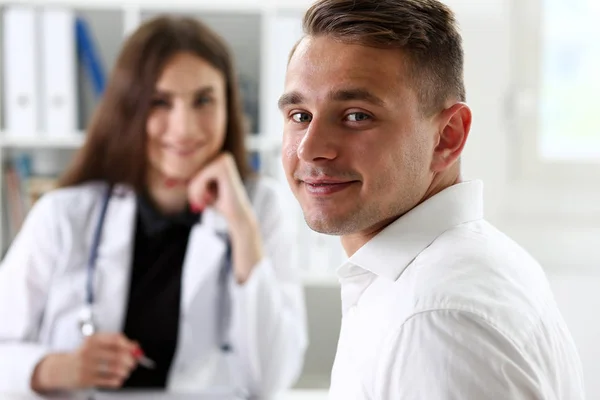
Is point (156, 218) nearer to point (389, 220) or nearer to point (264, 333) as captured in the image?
point (264, 333)

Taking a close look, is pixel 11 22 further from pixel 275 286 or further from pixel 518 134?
pixel 518 134

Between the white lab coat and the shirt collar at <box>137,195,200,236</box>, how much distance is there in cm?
3

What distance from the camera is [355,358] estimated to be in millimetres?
794

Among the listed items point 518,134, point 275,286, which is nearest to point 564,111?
point 518,134

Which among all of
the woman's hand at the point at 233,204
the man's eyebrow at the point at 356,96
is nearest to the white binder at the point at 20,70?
the woman's hand at the point at 233,204

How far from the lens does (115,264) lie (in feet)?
6.32

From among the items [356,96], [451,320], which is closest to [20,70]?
[356,96]

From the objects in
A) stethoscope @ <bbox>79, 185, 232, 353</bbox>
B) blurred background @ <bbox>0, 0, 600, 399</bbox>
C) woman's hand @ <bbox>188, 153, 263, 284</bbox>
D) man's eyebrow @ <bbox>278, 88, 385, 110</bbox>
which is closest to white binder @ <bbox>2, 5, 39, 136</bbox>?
blurred background @ <bbox>0, 0, 600, 399</bbox>

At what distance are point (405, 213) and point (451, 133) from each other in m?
0.11

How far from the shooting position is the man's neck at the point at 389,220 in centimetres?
91

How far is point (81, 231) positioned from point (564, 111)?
73.4 inches

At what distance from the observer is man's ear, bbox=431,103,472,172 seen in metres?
0.89

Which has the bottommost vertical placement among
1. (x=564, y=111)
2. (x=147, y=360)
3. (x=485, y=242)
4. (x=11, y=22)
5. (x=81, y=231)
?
(x=147, y=360)

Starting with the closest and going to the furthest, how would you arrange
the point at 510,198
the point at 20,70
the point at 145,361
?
1. the point at 145,361
2. the point at 20,70
3. the point at 510,198
